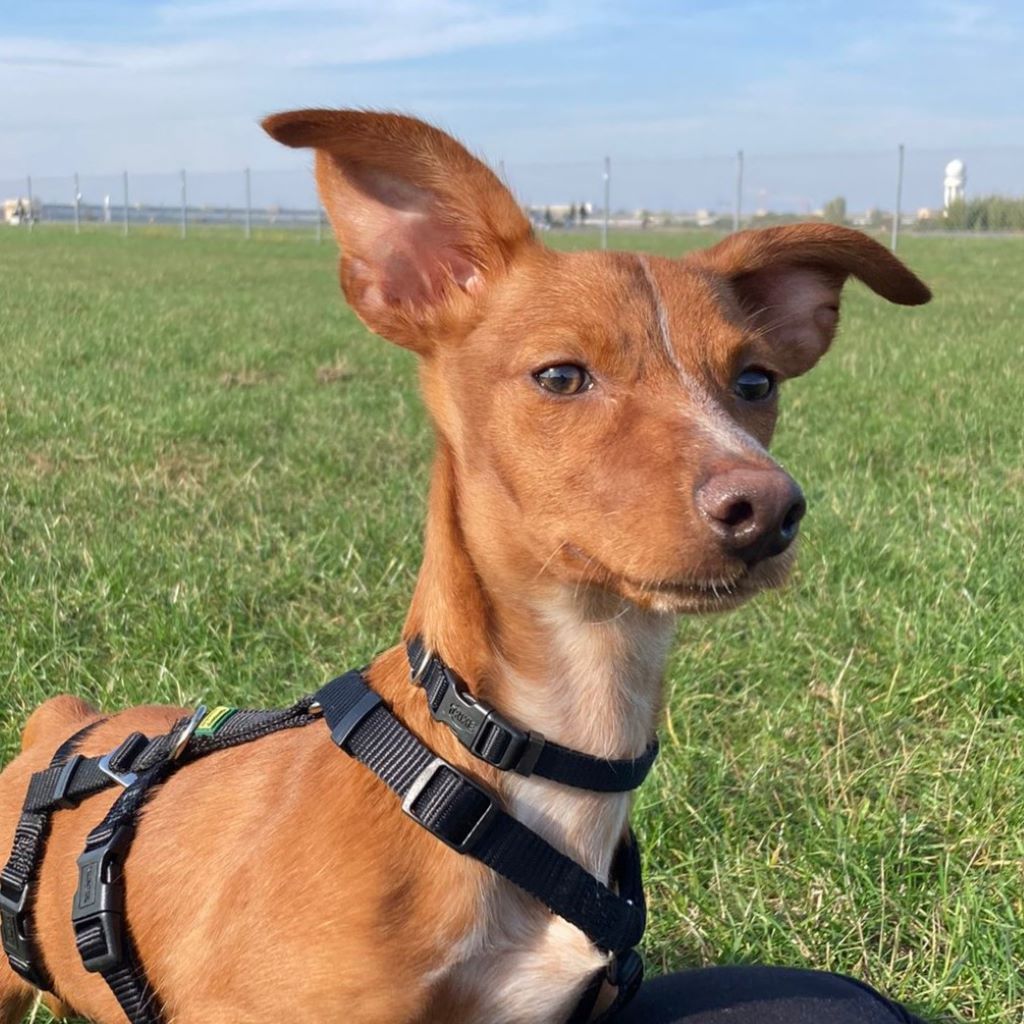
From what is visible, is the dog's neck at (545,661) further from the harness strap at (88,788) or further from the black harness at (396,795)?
the harness strap at (88,788)

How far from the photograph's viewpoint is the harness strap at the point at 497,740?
2131mm

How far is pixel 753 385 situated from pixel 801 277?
61cm

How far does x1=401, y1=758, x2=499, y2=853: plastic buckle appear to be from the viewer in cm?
206

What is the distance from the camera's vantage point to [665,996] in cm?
241

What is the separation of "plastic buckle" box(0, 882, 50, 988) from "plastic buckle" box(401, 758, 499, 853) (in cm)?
90

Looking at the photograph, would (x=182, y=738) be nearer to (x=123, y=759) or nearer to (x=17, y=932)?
(x=123, y=759)

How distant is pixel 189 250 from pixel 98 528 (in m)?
32.1

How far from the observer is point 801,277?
2951mm

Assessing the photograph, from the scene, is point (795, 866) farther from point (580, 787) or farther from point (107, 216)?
point (107, 216)

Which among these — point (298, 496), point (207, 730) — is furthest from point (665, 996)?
point (298, 496)

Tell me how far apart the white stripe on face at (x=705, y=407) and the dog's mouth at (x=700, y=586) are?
7.6 inches

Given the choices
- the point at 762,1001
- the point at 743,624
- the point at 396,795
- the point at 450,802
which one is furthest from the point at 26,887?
the point at 743,624

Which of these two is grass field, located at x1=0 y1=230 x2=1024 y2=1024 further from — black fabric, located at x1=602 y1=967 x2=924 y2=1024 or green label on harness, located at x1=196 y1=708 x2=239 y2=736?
green label on harness, located at x1=196 y1=708 x2=239 y2=736

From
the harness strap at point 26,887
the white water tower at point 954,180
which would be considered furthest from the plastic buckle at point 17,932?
the white water tower at point 954,180
